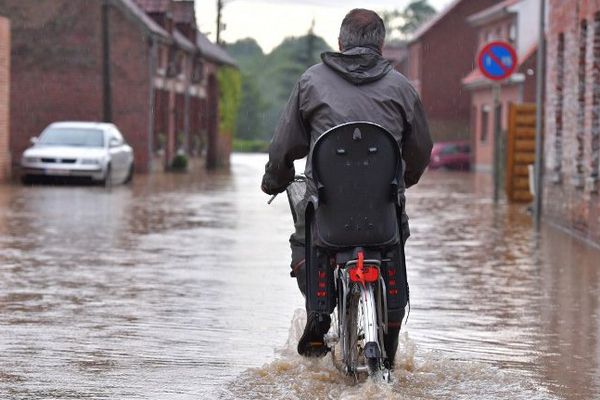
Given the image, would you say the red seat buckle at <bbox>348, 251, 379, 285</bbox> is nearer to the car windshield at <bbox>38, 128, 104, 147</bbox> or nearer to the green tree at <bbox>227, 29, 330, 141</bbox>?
the car windshield at <bbox>38, 128, 104, 147</bbox>

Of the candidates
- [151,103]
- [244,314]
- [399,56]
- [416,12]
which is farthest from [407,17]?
[244,314]

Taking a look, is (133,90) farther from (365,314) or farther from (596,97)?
(365,314)

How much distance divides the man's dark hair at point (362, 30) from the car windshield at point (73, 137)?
27.0 metres

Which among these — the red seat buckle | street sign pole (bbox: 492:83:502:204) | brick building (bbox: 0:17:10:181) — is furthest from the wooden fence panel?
the red seat buckle

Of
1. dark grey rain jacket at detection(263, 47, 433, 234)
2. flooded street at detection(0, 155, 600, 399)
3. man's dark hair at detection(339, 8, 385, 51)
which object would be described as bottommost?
flooded street at detection(0, 155, 600, 399)

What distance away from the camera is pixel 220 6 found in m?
78.5

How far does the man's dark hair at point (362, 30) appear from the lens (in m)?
6.75

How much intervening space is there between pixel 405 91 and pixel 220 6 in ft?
238

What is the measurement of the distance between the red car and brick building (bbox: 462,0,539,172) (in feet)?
1.65

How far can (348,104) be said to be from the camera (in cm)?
665

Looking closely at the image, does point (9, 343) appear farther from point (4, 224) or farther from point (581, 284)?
point (4, 224)

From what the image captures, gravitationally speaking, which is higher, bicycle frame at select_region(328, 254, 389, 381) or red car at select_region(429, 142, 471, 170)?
bicycle frame at select_region(328, 254, 389, 381)

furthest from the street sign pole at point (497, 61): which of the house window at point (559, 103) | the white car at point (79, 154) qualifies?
the white car at point (79, 154)

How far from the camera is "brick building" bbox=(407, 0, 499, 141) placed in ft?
221
